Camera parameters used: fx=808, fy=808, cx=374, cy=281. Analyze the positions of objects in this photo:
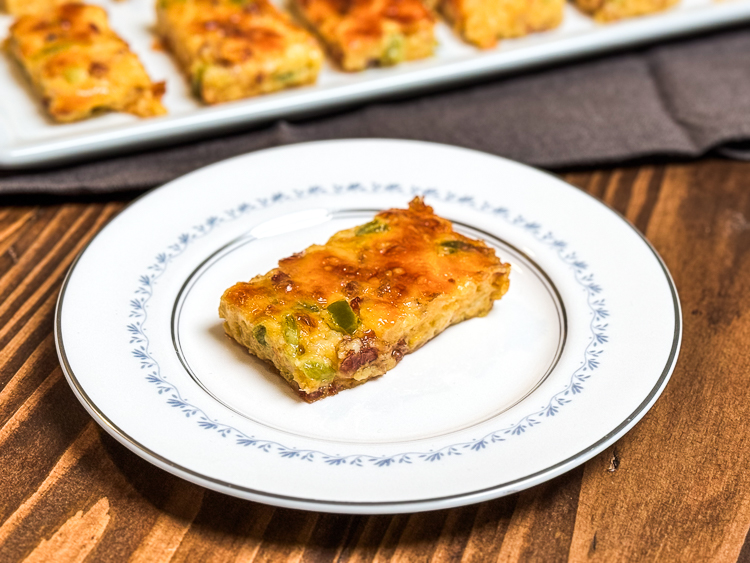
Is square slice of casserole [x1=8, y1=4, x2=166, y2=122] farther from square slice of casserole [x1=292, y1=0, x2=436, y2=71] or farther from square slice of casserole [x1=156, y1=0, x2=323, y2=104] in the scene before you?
square slice of casserole [x1=292, y1=0, x2=436, y2=71]

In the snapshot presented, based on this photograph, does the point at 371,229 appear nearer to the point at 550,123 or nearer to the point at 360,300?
the point at 360,300

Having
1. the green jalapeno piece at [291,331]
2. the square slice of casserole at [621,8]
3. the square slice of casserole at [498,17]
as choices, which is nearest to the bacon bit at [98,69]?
the square slice of casserole at [498,17]

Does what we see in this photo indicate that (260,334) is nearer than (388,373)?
Answer: Yes

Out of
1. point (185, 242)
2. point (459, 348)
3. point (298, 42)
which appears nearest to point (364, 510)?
point (459, 348)

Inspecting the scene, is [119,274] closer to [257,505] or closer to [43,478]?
[43,478]

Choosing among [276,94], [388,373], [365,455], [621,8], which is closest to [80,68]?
[276,94]
